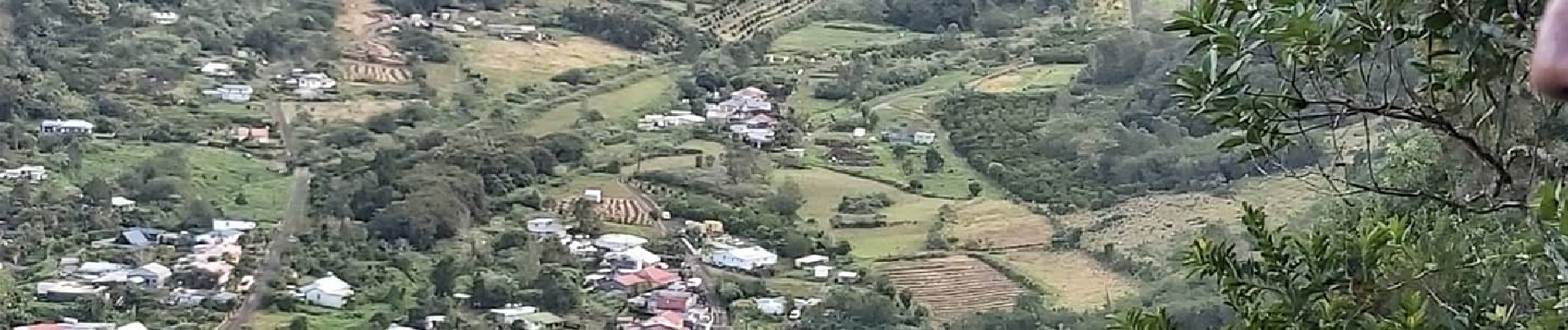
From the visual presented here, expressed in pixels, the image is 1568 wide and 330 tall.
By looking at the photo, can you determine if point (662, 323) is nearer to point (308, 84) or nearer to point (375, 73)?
point (308, 84)

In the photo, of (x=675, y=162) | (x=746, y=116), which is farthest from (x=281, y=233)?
(x=746, y=116)

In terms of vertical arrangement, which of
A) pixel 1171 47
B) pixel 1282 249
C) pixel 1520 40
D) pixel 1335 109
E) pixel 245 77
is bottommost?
pixel 245 77

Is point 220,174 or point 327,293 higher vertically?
point 327,293

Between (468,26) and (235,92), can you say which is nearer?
(235,92)

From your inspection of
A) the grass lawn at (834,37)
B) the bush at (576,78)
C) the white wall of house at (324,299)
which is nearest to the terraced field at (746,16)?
the grass lawn at (834,37)

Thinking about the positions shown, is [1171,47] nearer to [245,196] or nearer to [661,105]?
[661,105]

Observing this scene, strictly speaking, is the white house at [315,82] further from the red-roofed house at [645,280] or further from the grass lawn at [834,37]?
the red-roofed house at [645,280]

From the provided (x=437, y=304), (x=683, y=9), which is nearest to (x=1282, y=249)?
(x=437, y=304)
